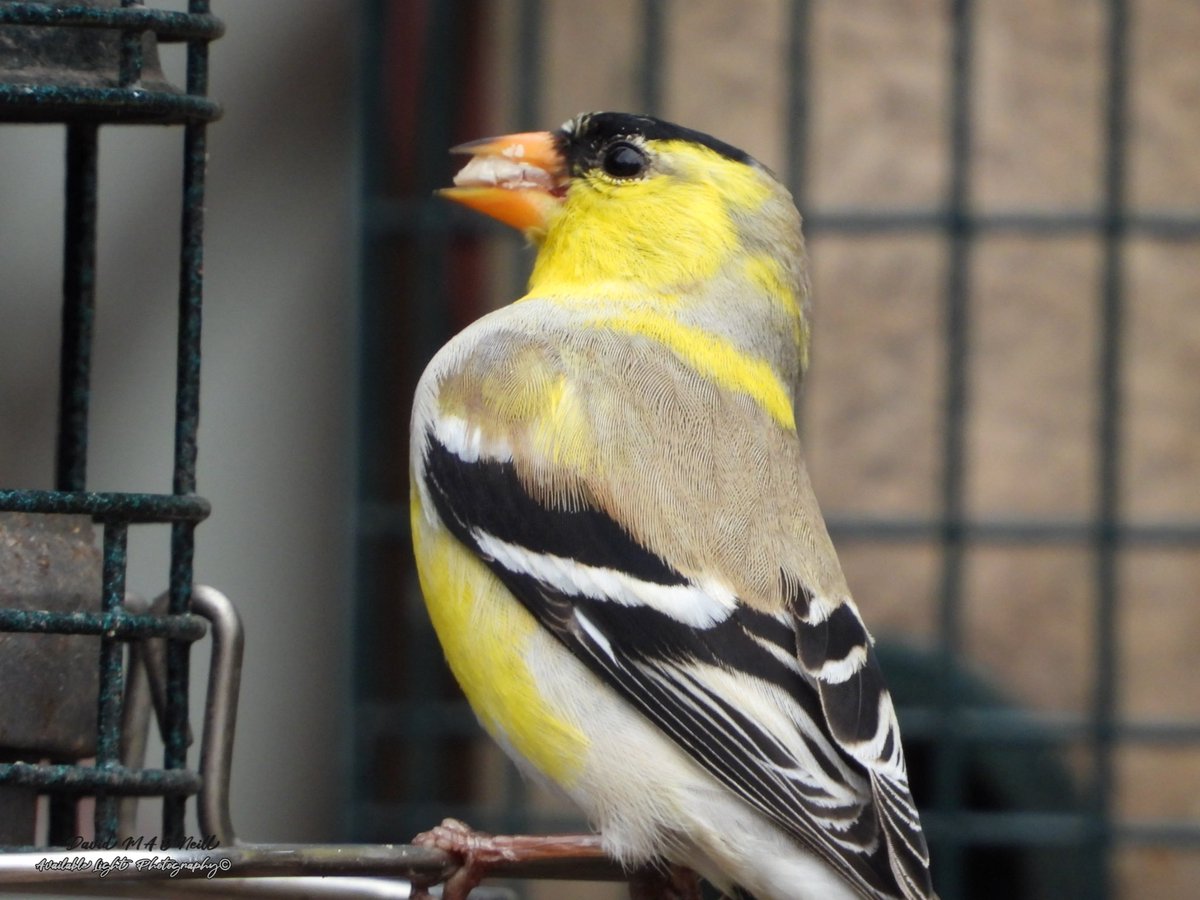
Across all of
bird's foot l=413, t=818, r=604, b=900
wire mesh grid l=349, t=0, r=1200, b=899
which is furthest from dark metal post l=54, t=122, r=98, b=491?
wire mesh grid l=349, t=0, r=1200, b=899

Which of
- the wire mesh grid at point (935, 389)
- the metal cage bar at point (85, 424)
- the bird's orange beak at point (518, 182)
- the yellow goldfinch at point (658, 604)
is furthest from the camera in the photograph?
the wire mesh grid at point (935, 389)

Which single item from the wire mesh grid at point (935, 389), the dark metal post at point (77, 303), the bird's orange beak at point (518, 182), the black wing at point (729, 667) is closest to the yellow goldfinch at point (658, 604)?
the black wing at point (729, 667)

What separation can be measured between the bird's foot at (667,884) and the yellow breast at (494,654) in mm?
202

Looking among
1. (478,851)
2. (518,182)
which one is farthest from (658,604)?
(518,182)

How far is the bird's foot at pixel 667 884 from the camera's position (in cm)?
230

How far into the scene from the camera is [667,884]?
2.33 meters

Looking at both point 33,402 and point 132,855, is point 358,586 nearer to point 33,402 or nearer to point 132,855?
point 33,402

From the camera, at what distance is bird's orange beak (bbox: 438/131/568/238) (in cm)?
280

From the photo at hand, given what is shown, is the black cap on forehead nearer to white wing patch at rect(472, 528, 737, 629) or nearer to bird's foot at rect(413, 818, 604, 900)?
white wing patch at rect(472, 528, 737, 629)

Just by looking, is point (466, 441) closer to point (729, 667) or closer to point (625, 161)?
point (729, 667)

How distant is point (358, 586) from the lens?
4.57 meters

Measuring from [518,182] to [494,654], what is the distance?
33.8 inches

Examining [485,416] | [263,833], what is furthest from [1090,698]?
[485,416]

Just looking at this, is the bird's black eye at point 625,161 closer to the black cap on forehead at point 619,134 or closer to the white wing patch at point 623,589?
the black cap on forehead at point 619,134
